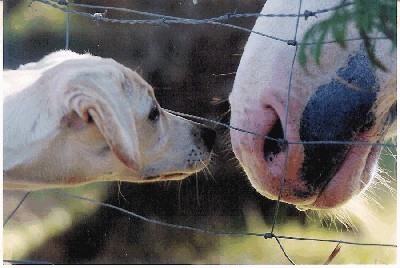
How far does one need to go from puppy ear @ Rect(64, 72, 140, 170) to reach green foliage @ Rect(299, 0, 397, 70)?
0.35 metres

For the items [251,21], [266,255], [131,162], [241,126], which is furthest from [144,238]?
[131,162]

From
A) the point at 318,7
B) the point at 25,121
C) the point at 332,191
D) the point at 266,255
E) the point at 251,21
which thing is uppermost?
the point at 318,7

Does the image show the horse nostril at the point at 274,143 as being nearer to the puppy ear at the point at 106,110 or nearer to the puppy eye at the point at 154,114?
the puppy eye at the point at 154,114

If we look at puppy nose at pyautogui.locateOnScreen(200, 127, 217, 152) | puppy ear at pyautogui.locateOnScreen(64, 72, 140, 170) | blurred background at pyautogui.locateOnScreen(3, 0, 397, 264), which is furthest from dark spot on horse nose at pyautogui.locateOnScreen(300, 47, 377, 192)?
blurred background at pyautogui.locateOnScreen(3, 0, 397, 264)

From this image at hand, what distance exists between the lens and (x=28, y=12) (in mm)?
3016

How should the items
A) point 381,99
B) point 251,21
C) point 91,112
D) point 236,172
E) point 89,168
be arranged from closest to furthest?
point 91,112 → point 89,168 → point 381,99 → point 251,21 → point 236,172

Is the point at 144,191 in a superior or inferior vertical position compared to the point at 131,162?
inferior

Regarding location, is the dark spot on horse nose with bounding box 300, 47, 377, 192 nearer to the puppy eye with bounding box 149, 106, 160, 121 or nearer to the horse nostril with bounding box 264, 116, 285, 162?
the horse nostril with bounding box 264, 116, 285, 162

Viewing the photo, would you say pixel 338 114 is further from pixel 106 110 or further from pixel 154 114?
pixel 106 110

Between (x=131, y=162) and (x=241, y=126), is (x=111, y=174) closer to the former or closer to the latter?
(x=131, y=162)

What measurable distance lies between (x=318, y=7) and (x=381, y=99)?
22 cm

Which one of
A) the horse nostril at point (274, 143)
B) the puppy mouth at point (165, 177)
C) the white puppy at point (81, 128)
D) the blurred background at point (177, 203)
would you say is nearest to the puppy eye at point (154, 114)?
the white puppy at point (81, 128)

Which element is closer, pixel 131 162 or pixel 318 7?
pixel 131 162

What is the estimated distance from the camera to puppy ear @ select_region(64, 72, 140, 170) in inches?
50.7
